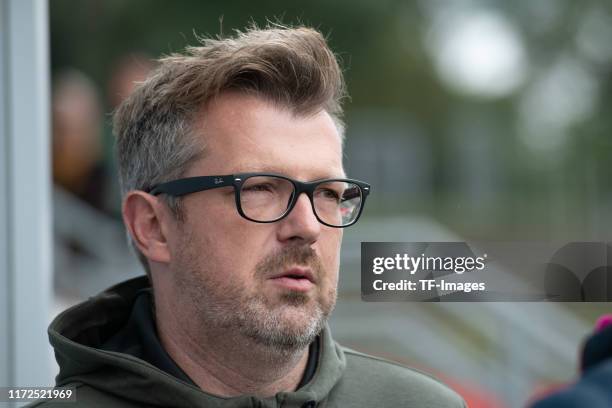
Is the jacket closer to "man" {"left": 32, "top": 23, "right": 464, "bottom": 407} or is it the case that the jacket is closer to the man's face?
"man" {"left": 32, "top": 23, "right": 464, "bottom": 407}

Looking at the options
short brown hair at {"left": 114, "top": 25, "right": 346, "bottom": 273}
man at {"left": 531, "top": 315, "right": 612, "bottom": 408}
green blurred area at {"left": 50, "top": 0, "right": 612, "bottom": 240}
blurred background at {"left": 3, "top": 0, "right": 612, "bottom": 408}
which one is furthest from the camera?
green blurred area at {"left": 50, "top": 0, "right": 612, "bottom": 240}

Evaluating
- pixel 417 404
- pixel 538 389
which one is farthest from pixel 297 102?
pixel 538 389

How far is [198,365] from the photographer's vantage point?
179cm

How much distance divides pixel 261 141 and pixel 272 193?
0.12 m

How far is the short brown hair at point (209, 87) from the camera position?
1.76 m

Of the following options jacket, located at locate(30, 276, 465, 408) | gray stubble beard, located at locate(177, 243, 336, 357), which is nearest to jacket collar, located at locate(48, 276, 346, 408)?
jacket, located at locate(30, 276, 465, 408)

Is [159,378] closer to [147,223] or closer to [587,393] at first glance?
[147,223]

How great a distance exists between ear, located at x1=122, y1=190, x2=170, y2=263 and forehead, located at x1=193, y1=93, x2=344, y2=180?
16 centimetres

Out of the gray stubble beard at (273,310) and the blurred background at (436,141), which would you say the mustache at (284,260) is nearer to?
the gray stubble beard at (273,310)

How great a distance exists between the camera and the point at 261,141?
169 centimetres

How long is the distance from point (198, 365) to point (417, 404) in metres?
0.52

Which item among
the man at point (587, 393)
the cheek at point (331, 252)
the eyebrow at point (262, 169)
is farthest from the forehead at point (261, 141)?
the man at point (587, 393)

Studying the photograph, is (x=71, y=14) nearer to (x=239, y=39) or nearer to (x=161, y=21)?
(x=161, y=21)

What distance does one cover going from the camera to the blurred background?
112 inches
